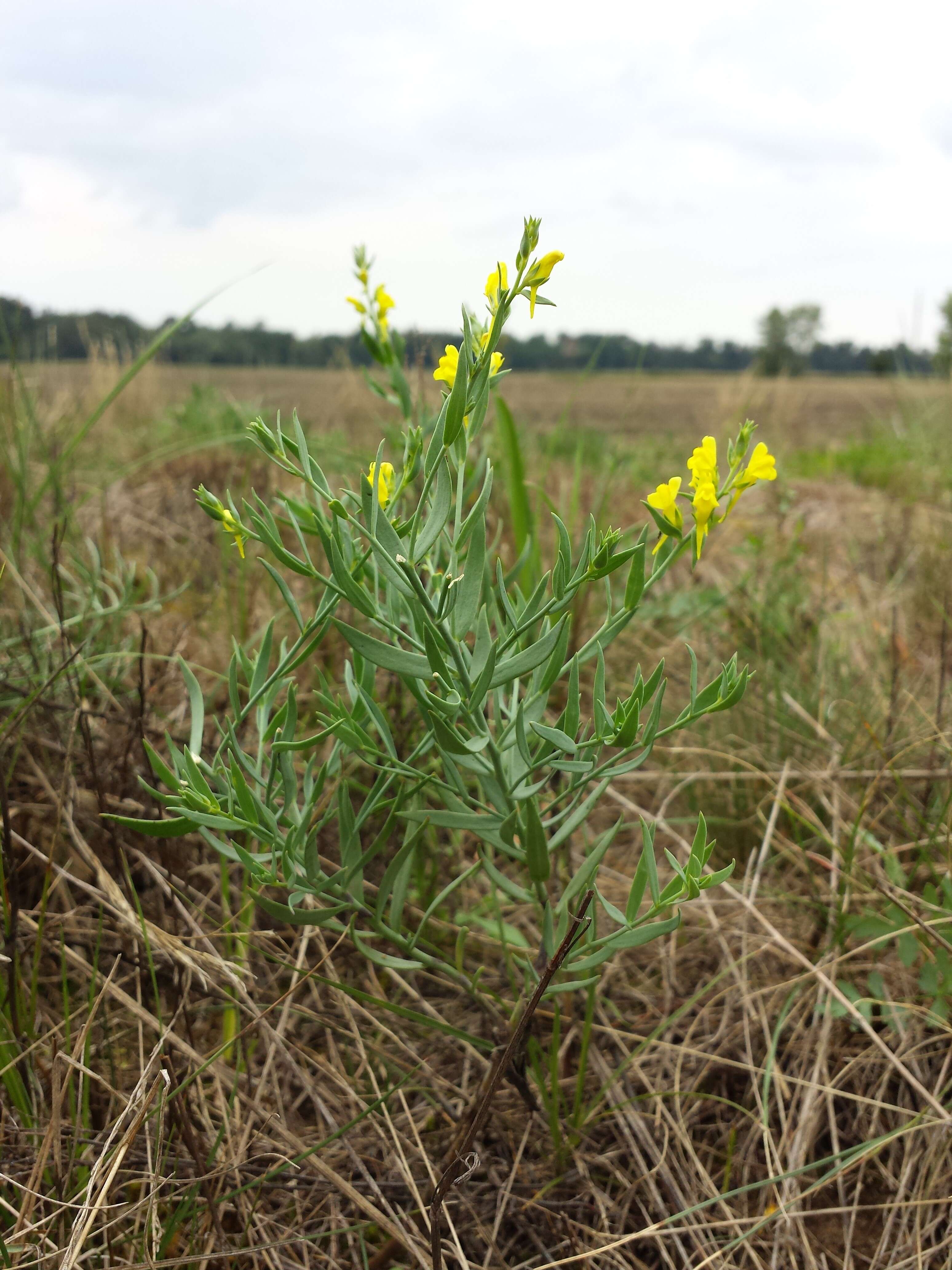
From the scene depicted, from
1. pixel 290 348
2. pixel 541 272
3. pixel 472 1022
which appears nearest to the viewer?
pixel 541 272

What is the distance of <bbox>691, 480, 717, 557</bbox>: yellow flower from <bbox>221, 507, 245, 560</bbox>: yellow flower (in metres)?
0.41

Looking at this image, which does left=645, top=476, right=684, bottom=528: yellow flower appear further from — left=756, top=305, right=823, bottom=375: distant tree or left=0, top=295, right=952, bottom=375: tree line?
left=756, top=305, right=823, bottom=375: distant tree

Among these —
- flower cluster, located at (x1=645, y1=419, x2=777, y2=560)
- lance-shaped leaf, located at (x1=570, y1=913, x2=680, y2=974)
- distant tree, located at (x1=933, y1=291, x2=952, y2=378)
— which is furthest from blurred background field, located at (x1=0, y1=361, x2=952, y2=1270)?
distant tree, located at (x1=933, y1=291, x2=952, y2=378)

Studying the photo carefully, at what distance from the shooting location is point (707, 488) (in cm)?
79

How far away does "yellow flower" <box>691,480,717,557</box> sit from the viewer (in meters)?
0.79

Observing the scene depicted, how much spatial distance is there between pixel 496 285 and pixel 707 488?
265 mm

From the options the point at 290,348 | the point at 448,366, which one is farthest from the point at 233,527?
the point at 290,348

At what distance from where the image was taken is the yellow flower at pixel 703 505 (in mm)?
792

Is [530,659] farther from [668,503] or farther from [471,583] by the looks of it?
[668,503]

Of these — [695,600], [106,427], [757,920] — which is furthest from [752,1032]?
[106,427]

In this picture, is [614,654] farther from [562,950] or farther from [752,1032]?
[562,950]

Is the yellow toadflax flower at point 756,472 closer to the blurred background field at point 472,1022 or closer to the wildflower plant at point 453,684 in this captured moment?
the wildflower plant at point 453,684

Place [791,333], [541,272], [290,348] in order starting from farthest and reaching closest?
[791,333]
[290,348]
[541,272]

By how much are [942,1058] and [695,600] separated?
4.03ft
